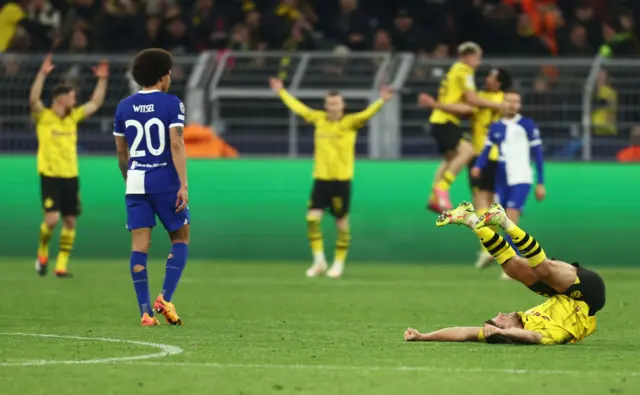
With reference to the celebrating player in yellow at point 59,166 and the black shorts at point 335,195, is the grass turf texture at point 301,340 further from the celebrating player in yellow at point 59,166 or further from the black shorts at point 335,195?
the black shorts at point 335,195

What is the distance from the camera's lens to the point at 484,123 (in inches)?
730

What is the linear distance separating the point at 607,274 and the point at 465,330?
A: 8385 mm

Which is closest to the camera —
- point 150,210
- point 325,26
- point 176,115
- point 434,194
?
point 176,115

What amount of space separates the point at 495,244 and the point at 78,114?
848cm

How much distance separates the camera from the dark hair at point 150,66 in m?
11.1

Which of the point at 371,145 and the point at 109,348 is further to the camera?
the point at 371,145

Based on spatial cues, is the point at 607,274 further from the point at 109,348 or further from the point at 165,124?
the point at 109,348

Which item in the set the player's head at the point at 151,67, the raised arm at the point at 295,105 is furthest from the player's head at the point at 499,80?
the player's head at the point at 151,67

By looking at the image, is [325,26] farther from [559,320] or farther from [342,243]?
[559,320]

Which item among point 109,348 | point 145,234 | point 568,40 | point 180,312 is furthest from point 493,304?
point 568,40

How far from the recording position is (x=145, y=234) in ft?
37.0

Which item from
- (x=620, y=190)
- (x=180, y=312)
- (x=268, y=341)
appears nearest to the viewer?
(x=268, y=341)

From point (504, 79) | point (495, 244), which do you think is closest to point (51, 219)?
point (504, 79)

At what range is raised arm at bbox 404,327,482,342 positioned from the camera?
9.80m
